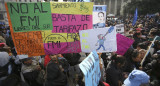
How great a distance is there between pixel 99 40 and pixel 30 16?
156cm

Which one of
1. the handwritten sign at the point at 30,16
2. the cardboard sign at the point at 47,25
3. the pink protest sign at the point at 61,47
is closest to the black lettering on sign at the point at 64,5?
the cardboard sign at the point at 47,25

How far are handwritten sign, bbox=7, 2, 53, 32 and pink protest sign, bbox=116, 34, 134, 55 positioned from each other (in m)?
1.70

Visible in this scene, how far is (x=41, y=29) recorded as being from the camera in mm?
2615

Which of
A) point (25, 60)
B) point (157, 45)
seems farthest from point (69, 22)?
point (157, 45)

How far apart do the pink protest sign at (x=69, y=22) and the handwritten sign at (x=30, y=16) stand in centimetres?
14

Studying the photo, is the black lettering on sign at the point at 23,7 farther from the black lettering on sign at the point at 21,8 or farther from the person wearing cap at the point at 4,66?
the person wearing cap at the point at 4,66

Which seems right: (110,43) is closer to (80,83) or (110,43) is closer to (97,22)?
(80,83)

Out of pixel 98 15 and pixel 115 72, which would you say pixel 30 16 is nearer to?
pixel 115 72

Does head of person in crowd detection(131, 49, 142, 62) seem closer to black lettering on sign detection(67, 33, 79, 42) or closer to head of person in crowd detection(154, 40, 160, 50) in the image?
head of person in crowd detection(154, 40, 160, 50)

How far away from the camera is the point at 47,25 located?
2.63m

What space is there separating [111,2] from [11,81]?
76.1m

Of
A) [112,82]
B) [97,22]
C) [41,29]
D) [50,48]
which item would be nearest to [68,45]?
[50,48]

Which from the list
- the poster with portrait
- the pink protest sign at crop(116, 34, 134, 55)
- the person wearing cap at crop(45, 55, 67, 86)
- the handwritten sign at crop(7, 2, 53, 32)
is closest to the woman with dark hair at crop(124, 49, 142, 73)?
the pink protest sign at crop(116, 34, 134, 55)

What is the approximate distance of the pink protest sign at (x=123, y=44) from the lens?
288cm
